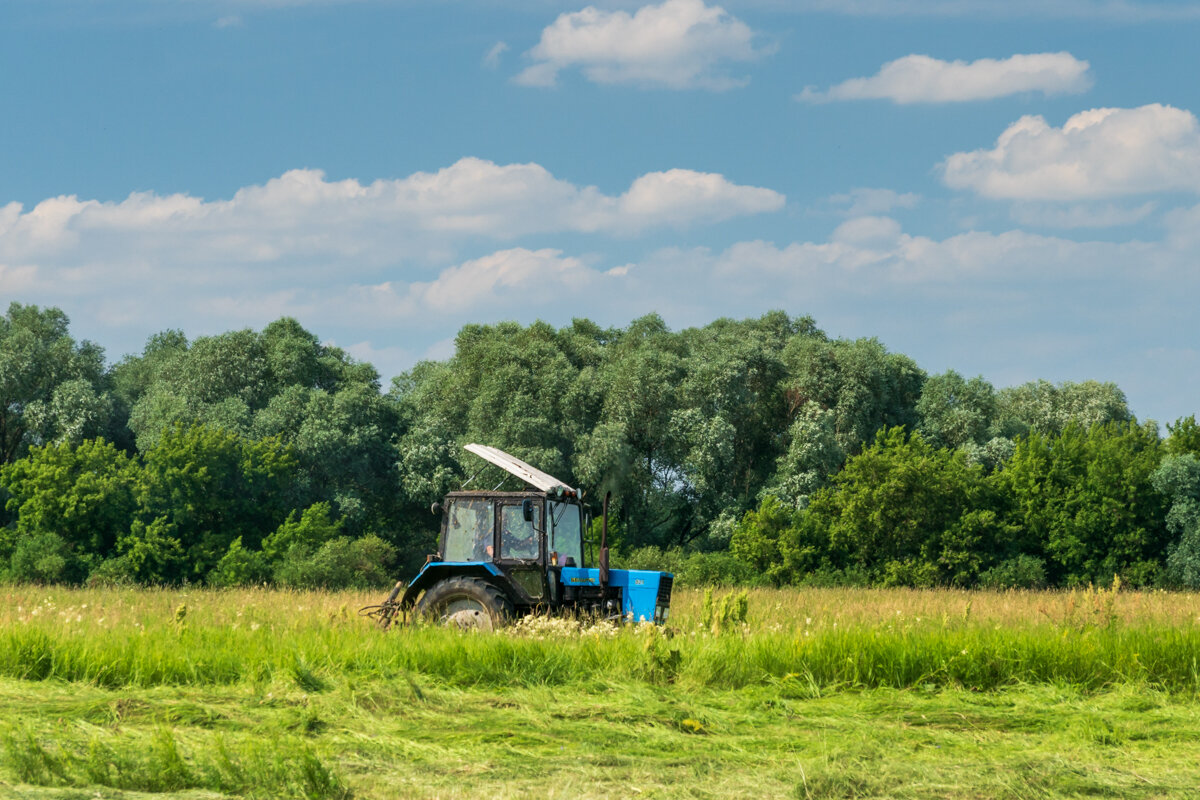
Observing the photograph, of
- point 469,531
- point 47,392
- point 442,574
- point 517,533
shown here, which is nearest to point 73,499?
point 47,392

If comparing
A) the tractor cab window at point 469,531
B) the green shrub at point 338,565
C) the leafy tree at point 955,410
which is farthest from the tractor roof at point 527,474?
the leafy tree at point 955,410

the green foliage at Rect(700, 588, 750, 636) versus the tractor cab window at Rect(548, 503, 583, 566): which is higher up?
the tractor cab window at Rect(548, 503, 583, 566)

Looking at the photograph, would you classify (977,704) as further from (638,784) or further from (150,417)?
(150,417)

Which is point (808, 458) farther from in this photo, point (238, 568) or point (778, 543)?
point (238, 568)

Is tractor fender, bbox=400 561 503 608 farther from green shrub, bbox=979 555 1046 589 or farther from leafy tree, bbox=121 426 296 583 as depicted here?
green shrub, bbox=979 555 1046 589

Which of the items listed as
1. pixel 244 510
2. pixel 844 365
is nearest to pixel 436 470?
pixel 244 510

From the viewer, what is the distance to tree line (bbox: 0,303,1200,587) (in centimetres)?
3469

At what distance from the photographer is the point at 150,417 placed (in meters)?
39.5

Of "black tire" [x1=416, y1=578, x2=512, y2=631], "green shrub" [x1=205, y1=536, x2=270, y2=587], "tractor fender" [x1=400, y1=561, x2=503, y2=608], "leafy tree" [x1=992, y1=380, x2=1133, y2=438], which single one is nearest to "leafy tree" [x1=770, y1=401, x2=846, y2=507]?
"leafy tree" [x1=992, y1=380, x2=1133, y2=438]

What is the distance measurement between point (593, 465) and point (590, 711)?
2852 centimetres

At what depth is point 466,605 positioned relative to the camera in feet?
39.1

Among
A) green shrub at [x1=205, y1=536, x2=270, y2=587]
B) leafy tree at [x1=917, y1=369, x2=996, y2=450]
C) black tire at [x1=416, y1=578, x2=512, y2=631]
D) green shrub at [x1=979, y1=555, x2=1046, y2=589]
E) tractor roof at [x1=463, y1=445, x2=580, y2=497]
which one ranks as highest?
leafy tree at [x1=917, y1=369, x2=996, y2=450]

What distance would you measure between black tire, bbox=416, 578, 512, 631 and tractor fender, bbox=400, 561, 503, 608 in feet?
0.57

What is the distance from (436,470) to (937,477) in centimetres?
1728
